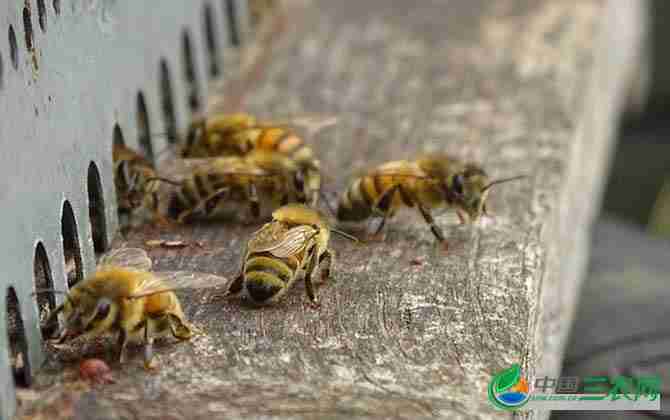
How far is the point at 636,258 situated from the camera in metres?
4.57

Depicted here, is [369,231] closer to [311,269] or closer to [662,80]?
[311,269]

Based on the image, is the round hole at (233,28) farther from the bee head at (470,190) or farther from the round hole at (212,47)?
the bee head at (470,190)

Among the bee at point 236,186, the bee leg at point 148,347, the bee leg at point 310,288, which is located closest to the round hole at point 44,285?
the bee leg at point 148,347

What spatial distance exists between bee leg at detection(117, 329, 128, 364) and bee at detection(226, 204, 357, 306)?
327 millimetres

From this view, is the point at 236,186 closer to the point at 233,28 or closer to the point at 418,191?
the point at 418,191

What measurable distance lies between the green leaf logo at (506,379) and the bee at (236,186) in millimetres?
1092

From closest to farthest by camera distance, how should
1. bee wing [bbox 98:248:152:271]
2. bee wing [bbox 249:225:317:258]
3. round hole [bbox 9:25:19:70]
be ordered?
→ round hole [bbox 9:25:19:70]
bee wing [bbox 98:248:152:271]
bee wing [bbox 249:225:317:258]

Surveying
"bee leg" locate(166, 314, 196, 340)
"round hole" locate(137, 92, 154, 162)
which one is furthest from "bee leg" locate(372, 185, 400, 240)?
"bee leg" locate(166, 314, 196, 340)

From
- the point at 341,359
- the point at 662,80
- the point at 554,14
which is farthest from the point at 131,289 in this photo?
the point at 662,80

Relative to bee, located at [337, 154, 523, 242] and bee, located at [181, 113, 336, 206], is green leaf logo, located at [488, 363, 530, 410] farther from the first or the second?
bee, located at [181, 113, 336, 206]

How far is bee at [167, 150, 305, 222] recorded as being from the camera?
3322mm

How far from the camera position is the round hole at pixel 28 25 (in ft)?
8.07

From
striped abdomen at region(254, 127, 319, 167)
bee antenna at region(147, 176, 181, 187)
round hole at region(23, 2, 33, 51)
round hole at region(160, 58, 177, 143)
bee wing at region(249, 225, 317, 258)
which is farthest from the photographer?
round hole at region(160, 58, 177, 143)

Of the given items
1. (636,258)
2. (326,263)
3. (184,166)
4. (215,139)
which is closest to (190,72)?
(215,139)
